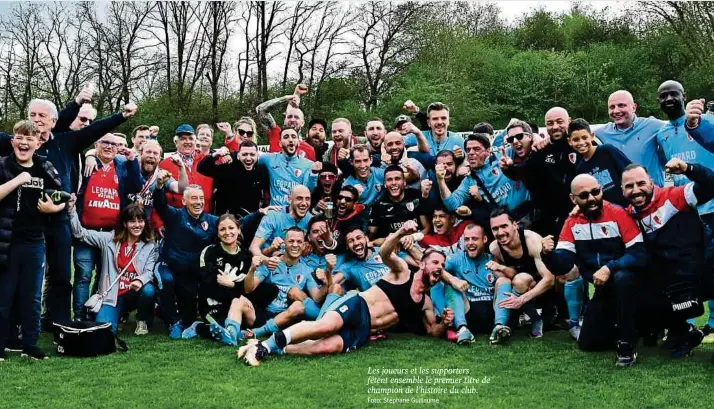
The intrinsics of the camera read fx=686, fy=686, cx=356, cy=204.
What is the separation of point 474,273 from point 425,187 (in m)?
1.07

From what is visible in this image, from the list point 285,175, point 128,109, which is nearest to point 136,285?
point 128,109

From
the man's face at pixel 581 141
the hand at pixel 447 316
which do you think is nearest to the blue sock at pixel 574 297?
the hand at pixel 447 316

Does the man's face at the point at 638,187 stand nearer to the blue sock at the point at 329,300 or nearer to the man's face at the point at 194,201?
the blue sock at the point at 329,300

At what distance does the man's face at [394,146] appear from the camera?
7.31 metres

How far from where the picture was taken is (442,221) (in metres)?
7.04

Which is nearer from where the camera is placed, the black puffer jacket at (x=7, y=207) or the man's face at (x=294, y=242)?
the black puffer jacket at (x=7, y=207)

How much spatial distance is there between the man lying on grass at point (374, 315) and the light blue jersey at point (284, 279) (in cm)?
33

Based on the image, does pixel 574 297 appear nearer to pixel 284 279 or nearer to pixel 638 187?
pixel 638 187

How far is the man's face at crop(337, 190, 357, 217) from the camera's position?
23.1 ft

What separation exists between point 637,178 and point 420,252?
2.28 m

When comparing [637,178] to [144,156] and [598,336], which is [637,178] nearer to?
[598,336]

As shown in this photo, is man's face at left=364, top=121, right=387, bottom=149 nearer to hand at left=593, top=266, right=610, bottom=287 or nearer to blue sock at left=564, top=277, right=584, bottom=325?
blue sock at left=564, top=277, right=584, bottom=325

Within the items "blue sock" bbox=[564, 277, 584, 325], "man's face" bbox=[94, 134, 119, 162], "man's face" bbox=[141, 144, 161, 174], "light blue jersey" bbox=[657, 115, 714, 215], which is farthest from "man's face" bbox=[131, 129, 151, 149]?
"light blue jersey" bbox=[657, 115, 714, 215]

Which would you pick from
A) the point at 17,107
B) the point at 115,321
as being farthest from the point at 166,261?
the point at 17,107
